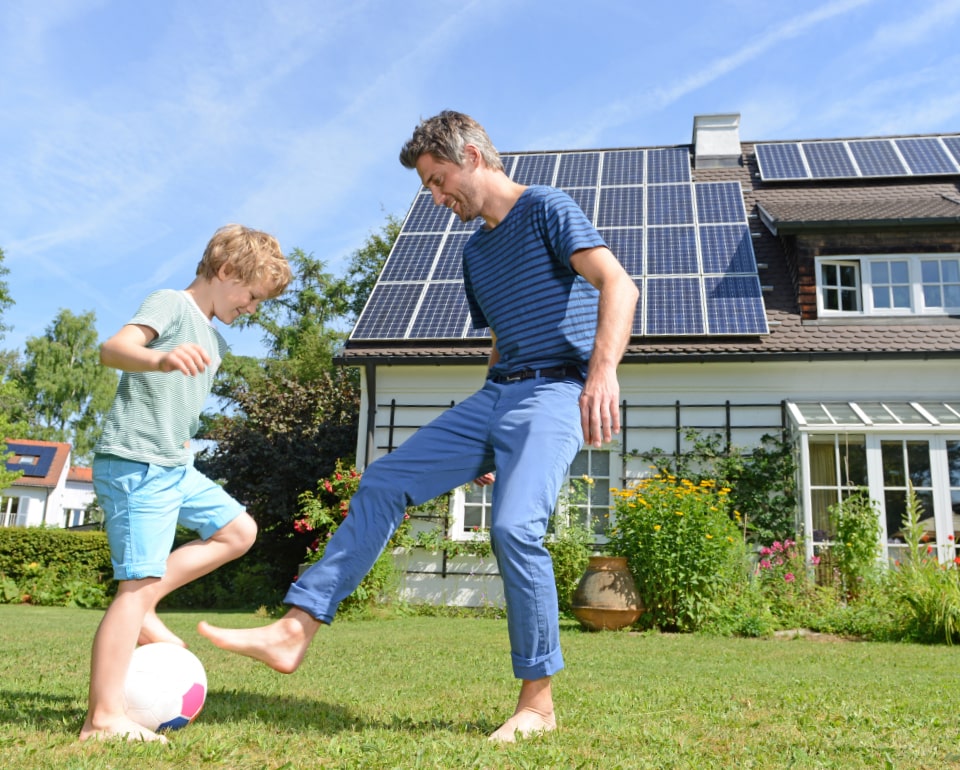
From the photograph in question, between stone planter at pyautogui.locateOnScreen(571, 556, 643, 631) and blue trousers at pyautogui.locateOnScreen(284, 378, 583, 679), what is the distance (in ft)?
18.7

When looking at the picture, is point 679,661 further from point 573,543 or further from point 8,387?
point 8,387

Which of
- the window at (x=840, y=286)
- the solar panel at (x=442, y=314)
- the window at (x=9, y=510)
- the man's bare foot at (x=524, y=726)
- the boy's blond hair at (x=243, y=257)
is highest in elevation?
the window at (x=840, y=286)

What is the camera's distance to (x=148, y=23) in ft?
24.9

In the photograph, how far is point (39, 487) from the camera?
160 feet

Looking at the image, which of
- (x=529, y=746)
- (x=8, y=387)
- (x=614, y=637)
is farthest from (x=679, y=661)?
(x=8, y=387)

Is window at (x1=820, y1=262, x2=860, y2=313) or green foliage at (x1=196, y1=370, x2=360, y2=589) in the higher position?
window at (x1=820, y1=262, x2=860, y2=313)

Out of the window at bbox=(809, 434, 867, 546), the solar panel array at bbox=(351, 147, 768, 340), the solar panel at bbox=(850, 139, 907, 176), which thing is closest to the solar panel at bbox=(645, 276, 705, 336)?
the solar panel array at bbox=(351, 147, 768, 340)

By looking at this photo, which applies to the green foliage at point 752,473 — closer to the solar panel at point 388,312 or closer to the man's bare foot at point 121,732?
the solar panel at point 388,312

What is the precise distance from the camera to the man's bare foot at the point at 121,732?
2.51 metres

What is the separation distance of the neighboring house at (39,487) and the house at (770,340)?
123 feet

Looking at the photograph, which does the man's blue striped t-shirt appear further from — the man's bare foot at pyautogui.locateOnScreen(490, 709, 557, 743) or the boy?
the man's bare foot at pyautogui.locateOnScreen(490, 709, 557, 743)

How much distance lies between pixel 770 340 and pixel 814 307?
3.88 feet

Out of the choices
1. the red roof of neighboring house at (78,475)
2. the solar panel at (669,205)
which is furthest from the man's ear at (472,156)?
the red roof of neighboring house at (78,475)

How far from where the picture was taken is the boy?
2.61 metres
